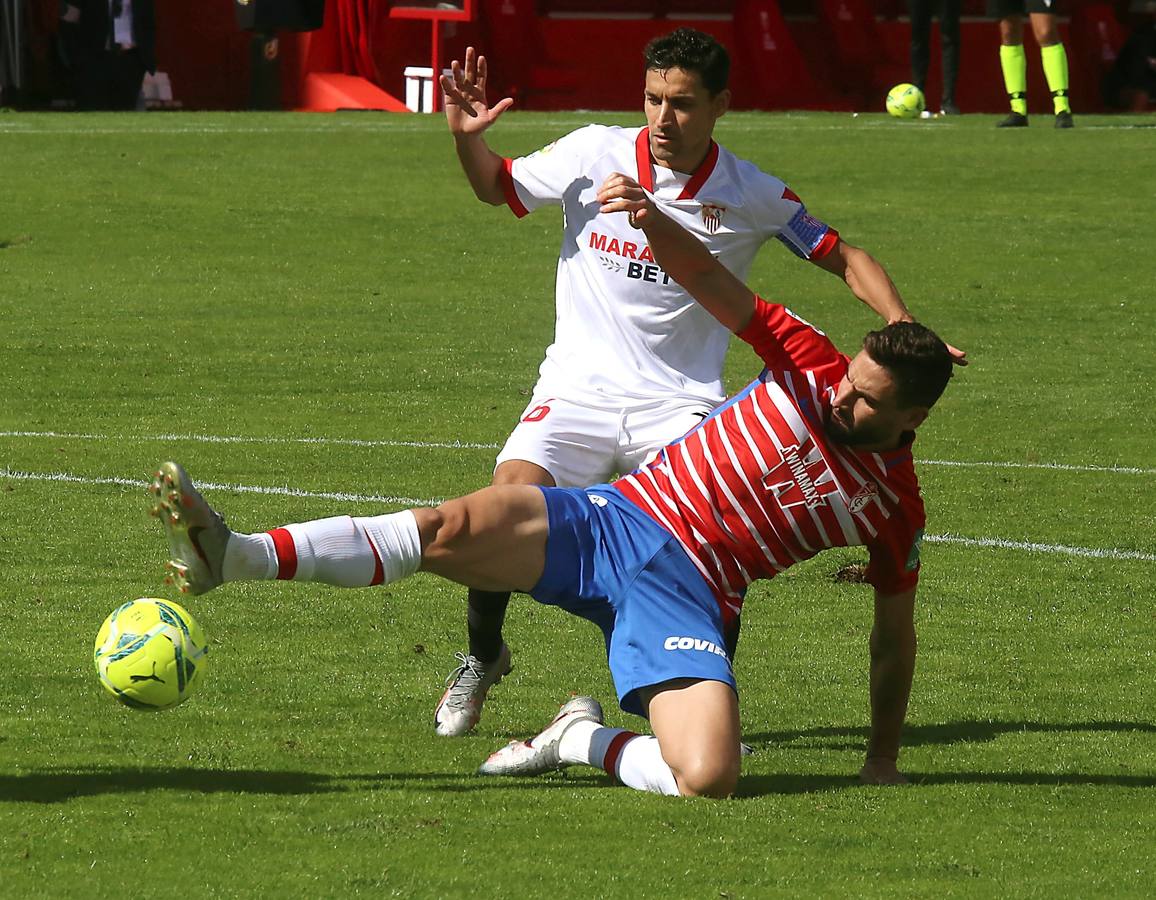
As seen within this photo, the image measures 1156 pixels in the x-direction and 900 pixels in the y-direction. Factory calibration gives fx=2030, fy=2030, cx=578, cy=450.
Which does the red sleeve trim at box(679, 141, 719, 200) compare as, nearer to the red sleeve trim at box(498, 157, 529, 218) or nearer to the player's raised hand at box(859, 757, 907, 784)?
the red sleeve trim at box(498, 157, 529, 218)

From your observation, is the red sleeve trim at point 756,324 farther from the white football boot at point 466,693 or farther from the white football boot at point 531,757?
the white football boot at point 466,693

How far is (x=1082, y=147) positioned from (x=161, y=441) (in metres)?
11.6

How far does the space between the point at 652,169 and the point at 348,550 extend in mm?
2087

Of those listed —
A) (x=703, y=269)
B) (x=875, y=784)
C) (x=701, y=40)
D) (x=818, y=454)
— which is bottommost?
(x=875, y=784)

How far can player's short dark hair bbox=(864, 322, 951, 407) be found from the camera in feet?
17.3

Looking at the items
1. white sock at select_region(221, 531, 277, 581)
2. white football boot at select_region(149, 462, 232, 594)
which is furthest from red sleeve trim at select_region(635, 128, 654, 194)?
white football boot at select_region(149, 462, 232, 594)

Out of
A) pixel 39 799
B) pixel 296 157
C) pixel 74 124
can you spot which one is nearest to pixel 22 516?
pixel 39 799

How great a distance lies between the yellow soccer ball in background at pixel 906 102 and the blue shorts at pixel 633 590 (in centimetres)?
1685

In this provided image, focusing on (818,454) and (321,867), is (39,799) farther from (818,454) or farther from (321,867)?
(818,454)

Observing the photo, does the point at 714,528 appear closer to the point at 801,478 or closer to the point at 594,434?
the point at 801,478

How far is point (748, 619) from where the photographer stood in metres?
7.55

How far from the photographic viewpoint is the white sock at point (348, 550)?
4992mm

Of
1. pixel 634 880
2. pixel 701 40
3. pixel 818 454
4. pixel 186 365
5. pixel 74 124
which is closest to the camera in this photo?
pixel 634 880

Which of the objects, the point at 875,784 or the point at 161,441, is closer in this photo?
the point at 875,784
